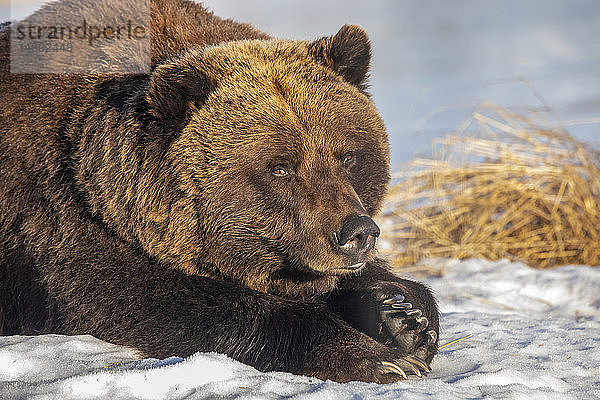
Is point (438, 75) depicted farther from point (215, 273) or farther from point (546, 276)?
point (215, 273)

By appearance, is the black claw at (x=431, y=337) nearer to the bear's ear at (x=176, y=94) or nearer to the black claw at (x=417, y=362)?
the black claw at (x=417, y=362)

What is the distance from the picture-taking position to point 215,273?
390 centimetres

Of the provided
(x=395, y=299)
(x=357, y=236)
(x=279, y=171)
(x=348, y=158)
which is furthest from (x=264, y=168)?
(x=395, y=299)

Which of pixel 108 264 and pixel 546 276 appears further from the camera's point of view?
pixel 546 276

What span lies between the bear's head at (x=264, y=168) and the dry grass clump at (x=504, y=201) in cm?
352

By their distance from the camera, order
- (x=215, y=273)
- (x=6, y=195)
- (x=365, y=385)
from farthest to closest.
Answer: (x=6, y=195), (x=215, y=273), (x=365, y=385)

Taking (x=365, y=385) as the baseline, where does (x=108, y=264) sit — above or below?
above

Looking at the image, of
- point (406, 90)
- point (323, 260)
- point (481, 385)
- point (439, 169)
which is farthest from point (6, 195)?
point (406, 90)

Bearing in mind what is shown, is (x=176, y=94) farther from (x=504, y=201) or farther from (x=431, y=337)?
(x=504, y=201)

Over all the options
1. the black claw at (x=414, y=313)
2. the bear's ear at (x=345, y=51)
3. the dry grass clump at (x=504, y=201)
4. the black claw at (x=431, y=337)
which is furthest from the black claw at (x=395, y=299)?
the dry grass clump at (x=504, y=201)

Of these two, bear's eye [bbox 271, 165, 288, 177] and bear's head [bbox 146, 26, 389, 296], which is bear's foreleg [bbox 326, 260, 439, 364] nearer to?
bear's head [bbox 146, 26, 389, 296]

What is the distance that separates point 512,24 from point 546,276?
14.2 metres

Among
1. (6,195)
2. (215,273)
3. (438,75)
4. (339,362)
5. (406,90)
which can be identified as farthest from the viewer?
(438,75)

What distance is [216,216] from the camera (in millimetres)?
3752
